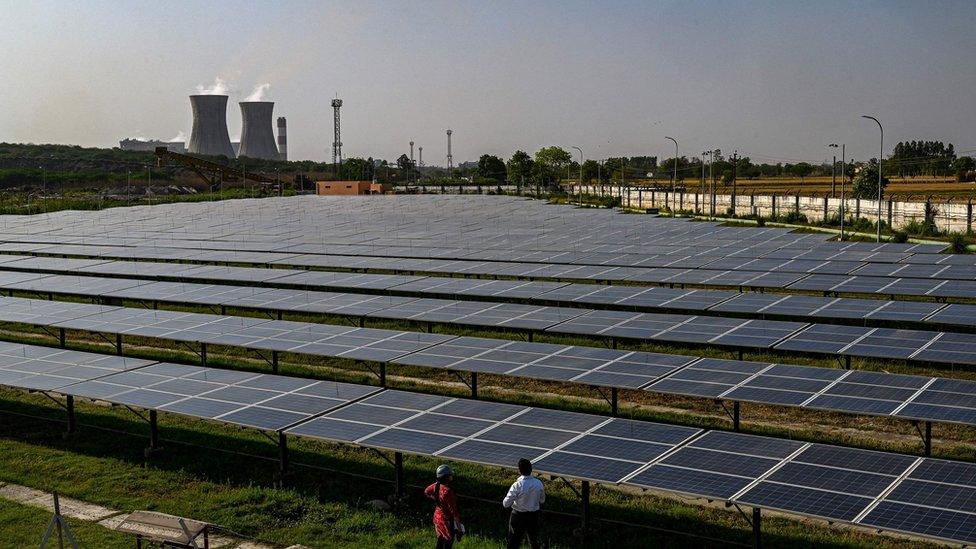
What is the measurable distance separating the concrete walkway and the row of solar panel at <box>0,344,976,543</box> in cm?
217

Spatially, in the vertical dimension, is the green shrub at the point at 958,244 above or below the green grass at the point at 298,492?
above

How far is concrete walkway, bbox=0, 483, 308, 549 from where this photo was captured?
14.4 metres

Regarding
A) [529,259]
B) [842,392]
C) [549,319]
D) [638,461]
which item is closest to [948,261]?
[529,259]

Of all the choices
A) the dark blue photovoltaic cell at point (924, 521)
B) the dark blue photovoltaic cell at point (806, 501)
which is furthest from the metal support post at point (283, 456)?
the dark blue photovoltaic cell at point (924, 521)

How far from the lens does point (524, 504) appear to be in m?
12.5

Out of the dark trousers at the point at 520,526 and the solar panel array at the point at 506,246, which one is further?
the solar panel array at the point at 506,246

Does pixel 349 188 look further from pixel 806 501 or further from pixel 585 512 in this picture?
pixel 806 501

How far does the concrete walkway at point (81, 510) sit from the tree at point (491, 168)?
514 feet

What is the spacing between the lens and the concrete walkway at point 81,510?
14352 mm

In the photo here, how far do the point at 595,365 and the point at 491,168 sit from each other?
15472 centimetres

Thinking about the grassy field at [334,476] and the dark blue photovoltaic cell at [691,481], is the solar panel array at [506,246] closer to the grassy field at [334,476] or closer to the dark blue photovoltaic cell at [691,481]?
→ the grassy field at [334,476]

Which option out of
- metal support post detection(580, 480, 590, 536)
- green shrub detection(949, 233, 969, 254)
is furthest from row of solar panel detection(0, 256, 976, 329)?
green shrub detection(949, 233, 969, 254)

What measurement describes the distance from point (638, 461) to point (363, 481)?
6.06m

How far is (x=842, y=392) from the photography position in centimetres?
1748
